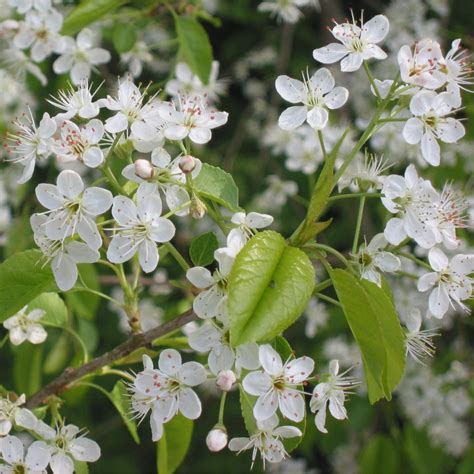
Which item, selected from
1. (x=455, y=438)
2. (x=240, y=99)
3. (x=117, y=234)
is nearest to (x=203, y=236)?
(x=117, y=234)

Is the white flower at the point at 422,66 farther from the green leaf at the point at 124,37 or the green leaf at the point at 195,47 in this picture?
the green leaf at the point at 124,37

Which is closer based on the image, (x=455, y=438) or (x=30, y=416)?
(x=30, y=416)

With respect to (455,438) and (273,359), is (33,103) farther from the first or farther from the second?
(273,359)

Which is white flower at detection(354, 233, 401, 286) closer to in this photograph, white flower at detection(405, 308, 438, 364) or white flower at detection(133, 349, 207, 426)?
white flower at detection(405, 308, 438, 364)

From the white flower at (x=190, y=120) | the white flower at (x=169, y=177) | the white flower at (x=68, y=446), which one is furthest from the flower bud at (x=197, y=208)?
the white flower at (x=68, y=446)

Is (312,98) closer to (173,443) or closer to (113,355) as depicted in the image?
(113,355)

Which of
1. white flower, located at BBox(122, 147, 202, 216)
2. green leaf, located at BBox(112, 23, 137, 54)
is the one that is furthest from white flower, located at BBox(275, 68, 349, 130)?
green leaf, located at BBox(112, 23, 137, 54)
